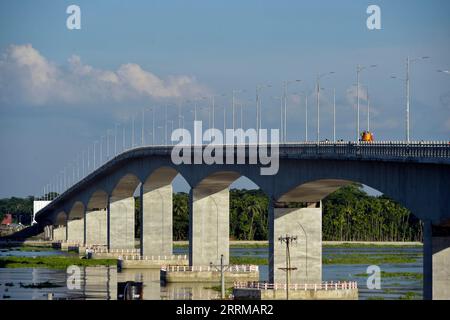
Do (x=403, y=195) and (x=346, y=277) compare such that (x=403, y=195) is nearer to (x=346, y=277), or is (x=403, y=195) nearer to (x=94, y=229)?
(x=346, y=277)

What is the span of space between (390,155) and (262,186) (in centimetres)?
2382

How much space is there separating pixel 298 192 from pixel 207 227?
25645 millimetres

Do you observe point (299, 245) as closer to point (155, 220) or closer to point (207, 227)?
point (207, 227)

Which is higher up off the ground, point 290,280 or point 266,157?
point 266,157

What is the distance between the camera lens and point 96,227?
629ft

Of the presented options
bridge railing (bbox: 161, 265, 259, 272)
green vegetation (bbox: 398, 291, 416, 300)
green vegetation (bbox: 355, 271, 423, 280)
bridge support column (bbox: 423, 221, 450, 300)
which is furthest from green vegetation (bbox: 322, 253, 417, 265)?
bridge support column (bbox: 423, 221, 450, 300)

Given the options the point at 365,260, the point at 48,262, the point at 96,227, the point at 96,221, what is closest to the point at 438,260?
the point at 48,262

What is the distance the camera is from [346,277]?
392ft

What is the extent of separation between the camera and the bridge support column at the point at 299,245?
314 feet

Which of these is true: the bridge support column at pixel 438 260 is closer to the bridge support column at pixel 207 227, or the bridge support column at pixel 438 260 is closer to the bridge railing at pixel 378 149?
the bridge railing at pixel 378 149

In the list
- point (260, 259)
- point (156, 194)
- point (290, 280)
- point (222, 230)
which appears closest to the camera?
point (290, 280)

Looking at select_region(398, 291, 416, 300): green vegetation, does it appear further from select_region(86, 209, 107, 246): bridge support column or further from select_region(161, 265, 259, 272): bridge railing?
select_region(86, 209, 107, 246): bridge support column
